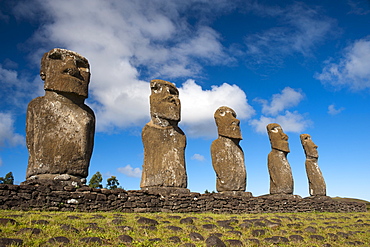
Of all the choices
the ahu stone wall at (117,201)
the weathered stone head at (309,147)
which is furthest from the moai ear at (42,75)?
the weathered stone head at (309,147)

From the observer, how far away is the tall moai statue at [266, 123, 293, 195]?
1677 cm

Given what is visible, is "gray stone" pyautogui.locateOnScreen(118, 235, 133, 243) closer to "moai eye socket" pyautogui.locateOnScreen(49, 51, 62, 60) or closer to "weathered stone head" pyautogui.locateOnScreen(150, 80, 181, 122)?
"weathered stone head" pyautogui.locateOnScreen(150, 80, 181, 122)

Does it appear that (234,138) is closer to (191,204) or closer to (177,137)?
(177,137)

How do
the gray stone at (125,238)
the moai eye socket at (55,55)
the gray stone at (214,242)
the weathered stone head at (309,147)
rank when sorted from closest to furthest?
the gray stone at (125,238), the gray stone at (214,242), the moai eye socket at (55,55), the weathered stone head at (309,147)

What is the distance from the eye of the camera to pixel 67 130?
30.6ft

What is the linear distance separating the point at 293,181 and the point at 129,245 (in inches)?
541

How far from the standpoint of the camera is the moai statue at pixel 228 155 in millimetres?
13617

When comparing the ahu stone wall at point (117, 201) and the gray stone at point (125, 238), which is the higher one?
the ahu stone wall at point (117, 201)

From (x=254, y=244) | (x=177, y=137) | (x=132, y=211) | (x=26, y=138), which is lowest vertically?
(x=254, y=244)

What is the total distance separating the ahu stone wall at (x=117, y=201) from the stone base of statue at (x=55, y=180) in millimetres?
253

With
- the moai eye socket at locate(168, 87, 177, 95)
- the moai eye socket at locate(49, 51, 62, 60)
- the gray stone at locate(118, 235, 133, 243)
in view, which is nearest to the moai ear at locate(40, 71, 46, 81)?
the moai eye socket at locate(49, 51, 62, 60)

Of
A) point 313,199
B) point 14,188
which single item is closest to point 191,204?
point 14,188

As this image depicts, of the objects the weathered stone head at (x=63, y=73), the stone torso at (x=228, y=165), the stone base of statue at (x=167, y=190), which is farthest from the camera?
the stone torso at (x=228, y=165)

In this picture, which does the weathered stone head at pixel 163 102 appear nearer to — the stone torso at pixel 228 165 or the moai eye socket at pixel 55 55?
the stone torso at pixel 228 165
